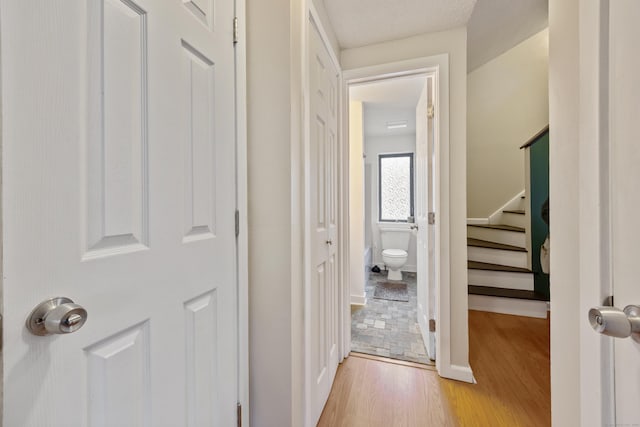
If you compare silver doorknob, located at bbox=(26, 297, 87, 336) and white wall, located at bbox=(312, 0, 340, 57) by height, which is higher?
white wall, located at bbox=(312, 0, 340, 57)

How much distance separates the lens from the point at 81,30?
471 millimetres

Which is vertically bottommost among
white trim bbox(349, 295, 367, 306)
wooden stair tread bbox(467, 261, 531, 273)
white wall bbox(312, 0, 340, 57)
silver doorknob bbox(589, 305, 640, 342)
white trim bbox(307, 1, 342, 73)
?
white trim bbox(349, 295, 367, 306)

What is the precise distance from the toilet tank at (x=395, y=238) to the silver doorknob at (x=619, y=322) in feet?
12.4

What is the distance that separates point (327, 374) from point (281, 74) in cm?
161

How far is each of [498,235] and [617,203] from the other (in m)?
3.31

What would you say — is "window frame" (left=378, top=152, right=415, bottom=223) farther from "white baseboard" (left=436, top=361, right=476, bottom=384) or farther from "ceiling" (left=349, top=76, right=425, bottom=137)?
"white baseboard" (left=436, top=361, right=476, bottom=384)

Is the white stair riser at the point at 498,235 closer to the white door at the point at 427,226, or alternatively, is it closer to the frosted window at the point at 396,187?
the frosted window at the point at 396,187

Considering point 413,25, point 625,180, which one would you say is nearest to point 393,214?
point 413,25

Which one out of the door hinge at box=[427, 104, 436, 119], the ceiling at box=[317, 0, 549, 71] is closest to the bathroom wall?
the ceiling at box=[317, 0, 549, 71]

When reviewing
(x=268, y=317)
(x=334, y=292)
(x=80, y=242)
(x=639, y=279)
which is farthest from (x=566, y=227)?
(x=334, y=292)

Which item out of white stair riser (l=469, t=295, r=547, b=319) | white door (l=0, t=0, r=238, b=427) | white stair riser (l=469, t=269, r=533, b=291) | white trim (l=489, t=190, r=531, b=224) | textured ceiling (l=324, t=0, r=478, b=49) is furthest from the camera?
white trim (l=489, t=190, r=531, b=224)

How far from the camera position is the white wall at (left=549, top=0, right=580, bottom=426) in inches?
25.4

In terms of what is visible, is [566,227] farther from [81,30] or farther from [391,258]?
[391,258]

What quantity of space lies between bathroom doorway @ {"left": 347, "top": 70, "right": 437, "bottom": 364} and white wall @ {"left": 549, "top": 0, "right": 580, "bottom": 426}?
1.01m
